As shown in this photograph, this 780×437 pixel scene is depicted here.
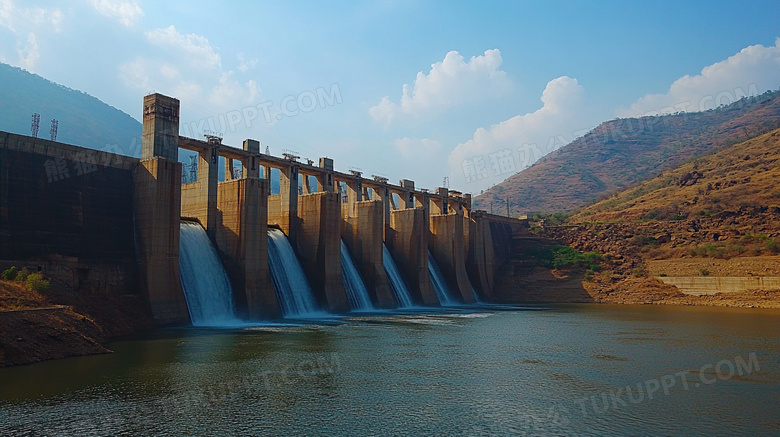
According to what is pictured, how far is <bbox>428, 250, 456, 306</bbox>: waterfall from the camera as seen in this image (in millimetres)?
52594

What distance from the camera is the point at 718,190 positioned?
70688mm

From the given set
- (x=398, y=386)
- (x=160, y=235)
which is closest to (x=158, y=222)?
(x=160, y=235)

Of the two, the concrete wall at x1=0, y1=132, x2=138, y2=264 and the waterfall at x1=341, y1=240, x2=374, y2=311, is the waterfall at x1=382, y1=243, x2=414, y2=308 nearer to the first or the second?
the waterfall at x1=341, y1=240, x2=374, y2=311

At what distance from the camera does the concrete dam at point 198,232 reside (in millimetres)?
25734

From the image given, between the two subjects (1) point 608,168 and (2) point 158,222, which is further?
(1) point 608,168

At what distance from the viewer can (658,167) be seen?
169625 millimetres

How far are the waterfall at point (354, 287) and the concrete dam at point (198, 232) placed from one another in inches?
4.3

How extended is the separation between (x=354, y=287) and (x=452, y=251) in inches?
591

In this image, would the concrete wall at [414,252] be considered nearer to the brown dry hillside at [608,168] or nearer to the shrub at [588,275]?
the shrub at [588,275]

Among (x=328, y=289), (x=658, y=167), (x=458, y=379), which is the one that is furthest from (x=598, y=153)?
(x=458, y=379)

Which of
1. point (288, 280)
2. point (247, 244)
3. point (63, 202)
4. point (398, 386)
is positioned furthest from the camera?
point (288, 280)

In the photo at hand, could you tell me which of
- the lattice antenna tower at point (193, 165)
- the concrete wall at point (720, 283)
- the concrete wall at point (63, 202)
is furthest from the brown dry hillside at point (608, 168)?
the concrete wall at point (63, 202)

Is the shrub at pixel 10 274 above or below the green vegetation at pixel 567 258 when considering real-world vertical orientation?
below

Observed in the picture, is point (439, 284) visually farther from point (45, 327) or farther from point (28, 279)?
→ point (45, 327)
